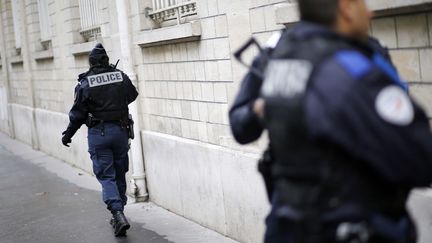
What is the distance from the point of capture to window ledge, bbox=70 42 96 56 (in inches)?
373

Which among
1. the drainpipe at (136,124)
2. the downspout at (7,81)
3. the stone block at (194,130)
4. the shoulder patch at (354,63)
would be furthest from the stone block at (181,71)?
the downspout at (7,81)

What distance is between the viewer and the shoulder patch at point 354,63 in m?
1.94

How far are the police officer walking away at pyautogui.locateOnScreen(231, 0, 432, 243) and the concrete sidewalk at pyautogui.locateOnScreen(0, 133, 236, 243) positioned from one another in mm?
3788

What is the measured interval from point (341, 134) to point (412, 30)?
1.94 metres

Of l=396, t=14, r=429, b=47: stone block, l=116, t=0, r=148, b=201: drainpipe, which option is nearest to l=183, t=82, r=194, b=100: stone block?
l=116, t=0, r=148, b=201: drainpipe

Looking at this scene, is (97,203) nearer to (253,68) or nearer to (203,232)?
(203,232)

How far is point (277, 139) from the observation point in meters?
2.13

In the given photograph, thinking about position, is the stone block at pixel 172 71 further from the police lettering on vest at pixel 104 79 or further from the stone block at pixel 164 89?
the police lettering on vest at pixel 104 79

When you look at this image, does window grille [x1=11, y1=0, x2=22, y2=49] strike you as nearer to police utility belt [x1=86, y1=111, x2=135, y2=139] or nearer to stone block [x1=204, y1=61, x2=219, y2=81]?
police utility belt [x1=86, y1=111, x2=135, y2=139]

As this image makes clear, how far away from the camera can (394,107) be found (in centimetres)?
192

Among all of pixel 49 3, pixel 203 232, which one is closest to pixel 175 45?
pixel 203 232

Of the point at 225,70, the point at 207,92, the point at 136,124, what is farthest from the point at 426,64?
the point at 136,124

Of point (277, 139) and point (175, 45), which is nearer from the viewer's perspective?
point (277, 139)

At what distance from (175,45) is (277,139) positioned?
470 cm
